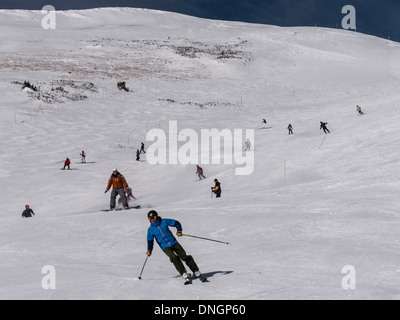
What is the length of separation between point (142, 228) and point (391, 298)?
291 inches

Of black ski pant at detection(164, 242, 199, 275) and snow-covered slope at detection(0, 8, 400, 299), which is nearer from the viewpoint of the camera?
black ski pant at detection(164, 242, 199, 275)

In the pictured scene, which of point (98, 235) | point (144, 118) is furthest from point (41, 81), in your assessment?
point (98, 235)

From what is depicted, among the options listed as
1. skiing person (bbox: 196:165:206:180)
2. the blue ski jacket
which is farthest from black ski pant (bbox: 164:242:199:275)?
skiing person (bbox: 196:165:206:180)

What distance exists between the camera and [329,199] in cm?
1353

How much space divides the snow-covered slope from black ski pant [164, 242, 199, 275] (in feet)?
1.16

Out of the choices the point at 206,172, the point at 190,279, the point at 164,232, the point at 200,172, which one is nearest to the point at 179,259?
the point at 190,279

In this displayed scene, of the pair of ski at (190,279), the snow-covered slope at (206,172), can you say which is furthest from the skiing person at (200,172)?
the pair of ski at (190,279)

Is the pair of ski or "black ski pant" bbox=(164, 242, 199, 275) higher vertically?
"black ski pant" bbox=(164, 242, 199, 275)

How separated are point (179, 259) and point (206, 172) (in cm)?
1780

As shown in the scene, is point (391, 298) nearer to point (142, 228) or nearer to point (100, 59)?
point (142, 228)

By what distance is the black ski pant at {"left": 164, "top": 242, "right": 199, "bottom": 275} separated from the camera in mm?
7574

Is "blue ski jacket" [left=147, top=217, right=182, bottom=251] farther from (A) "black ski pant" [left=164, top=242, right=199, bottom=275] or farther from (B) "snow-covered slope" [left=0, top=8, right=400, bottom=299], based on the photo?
(B) "snow-covered slope" [left=0, top=8, right=400, bottom=299]

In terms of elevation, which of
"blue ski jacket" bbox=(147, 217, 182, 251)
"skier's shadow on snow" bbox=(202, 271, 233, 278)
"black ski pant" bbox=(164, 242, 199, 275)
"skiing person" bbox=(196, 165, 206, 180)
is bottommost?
"skier's shadow on snow" bbox=(202, 271, 233, 278)

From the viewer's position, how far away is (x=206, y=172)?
2550 cm
